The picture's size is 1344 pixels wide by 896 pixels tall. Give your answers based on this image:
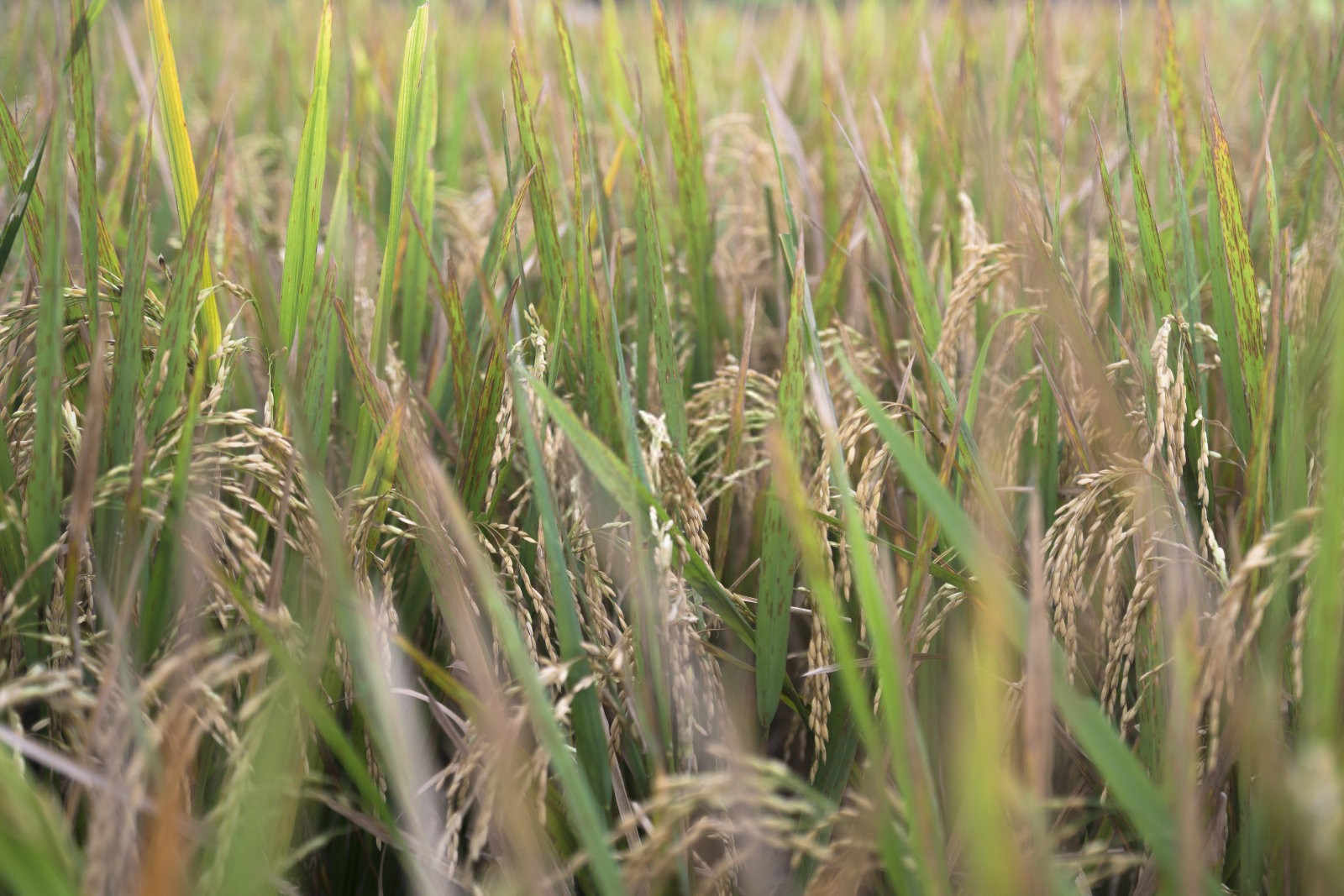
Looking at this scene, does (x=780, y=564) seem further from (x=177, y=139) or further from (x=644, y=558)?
(x=177, y=139)

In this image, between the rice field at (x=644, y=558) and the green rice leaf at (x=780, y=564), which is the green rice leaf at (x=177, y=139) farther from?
the green rice leaf at (x=780, y=564)

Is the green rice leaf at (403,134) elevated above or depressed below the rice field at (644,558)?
above

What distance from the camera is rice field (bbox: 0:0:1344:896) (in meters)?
0.49

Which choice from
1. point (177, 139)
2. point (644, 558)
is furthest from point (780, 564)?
point (177, 139)

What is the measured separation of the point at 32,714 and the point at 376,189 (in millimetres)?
900

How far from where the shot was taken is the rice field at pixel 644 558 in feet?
1.59

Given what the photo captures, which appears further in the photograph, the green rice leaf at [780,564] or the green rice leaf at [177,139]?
the green rice leaf at [177,139]

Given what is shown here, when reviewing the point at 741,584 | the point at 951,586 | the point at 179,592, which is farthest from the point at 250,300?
the point at 951,586

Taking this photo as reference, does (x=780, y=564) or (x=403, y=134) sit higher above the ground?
(x=403, y=134)

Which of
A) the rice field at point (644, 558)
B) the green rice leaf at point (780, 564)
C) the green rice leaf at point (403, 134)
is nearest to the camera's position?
the rice field at point (644, 558)

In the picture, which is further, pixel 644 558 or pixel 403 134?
pixel 403 134

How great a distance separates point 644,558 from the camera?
625mm

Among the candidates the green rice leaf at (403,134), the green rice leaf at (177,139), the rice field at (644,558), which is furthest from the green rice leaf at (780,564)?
the green rice leaf at (177,139)

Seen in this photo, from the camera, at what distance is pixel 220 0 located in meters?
3.50
